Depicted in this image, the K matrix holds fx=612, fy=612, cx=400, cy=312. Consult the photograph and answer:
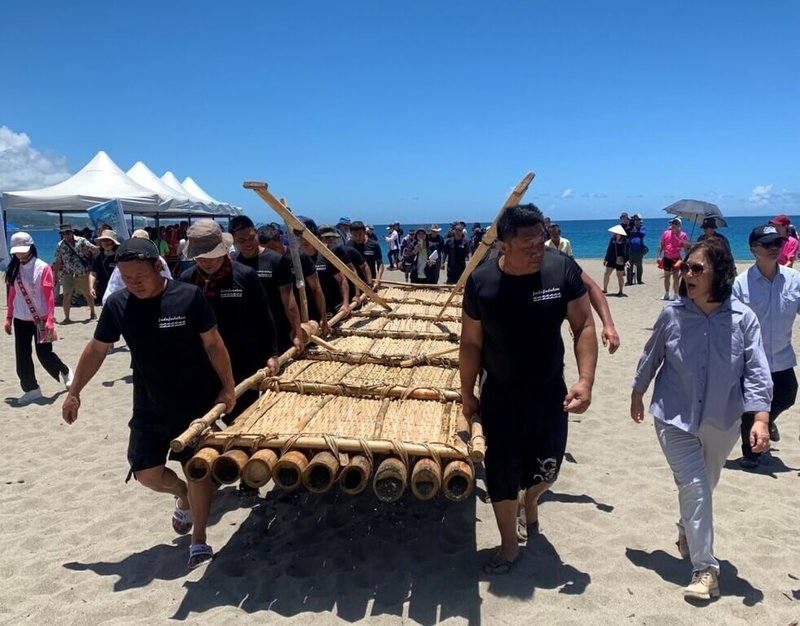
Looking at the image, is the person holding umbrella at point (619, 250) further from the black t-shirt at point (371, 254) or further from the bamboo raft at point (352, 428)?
the bamboo raft at point (352, 428)

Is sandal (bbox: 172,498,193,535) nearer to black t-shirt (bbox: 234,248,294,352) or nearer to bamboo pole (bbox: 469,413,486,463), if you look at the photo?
black t-shirt (bbox: 234,248,294,352)

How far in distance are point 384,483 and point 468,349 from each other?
792 mm

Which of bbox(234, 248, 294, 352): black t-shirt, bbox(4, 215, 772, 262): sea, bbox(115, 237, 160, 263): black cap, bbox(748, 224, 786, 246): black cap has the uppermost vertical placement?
bbox(748, 224, 786, 246): black cap

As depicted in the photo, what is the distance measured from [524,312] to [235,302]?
74.2 inches

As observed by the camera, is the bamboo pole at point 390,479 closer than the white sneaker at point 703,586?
Yes

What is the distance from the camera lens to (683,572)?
10.6 ft

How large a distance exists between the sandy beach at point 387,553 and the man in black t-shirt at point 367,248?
414 centimetres

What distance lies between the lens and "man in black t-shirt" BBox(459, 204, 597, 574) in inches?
115

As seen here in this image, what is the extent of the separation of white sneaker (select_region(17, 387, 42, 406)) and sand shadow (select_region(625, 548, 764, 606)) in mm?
6121

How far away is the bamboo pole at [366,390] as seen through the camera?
3.66 metres

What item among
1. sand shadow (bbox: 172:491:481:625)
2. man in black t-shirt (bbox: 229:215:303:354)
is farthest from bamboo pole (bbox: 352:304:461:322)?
sand shadow (bbox: 172:491:481:625)

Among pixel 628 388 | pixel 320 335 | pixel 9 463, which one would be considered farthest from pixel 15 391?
pixel 628 388

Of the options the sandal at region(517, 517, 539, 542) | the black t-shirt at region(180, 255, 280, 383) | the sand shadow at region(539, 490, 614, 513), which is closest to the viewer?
the sandal at region(517, 517, 539, 542)

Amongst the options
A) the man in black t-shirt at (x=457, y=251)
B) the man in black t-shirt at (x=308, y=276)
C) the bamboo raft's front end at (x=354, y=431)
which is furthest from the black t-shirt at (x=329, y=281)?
the man in black t-shirt at (x=457, y=251)
